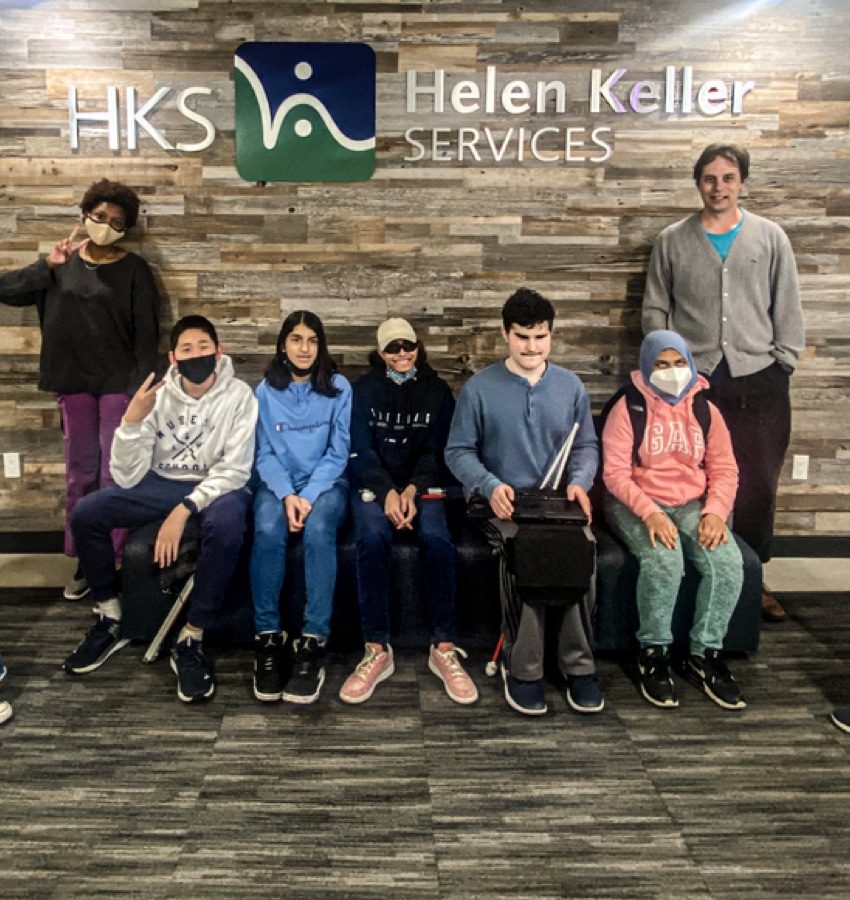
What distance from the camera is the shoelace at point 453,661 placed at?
325cm

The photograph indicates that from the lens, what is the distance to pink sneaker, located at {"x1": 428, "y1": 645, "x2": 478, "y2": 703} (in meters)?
3.18

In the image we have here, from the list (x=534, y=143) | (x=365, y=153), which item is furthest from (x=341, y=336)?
(x=534, y=143)

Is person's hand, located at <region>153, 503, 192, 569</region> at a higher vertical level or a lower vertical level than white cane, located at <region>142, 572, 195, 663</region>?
higher

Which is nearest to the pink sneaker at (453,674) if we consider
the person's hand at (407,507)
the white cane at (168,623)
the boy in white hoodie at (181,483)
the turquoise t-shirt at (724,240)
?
the person's hand at (407,507)

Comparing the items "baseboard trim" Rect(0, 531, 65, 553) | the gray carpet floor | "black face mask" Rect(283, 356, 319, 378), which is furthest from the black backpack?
"baseboard trim" Rect(0, 531, 65, 553)

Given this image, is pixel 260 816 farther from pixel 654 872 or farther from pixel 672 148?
pixel 672 148

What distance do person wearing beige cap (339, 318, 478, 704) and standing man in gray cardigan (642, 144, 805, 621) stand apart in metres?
1.08

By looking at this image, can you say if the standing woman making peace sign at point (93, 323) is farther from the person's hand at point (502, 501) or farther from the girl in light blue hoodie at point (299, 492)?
the person's hand at point (502, 501)

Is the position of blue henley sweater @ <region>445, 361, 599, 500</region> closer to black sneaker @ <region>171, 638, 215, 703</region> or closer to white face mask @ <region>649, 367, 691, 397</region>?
white face mask @ <region>649, 367, 691, 397</region>

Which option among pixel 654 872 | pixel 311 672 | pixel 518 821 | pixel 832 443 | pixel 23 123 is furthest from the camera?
pixel 832 443

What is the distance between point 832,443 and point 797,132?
149 centimetres

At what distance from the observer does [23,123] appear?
418 cm

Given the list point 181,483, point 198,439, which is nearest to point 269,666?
point 181,483

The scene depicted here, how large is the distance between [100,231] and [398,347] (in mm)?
1432
